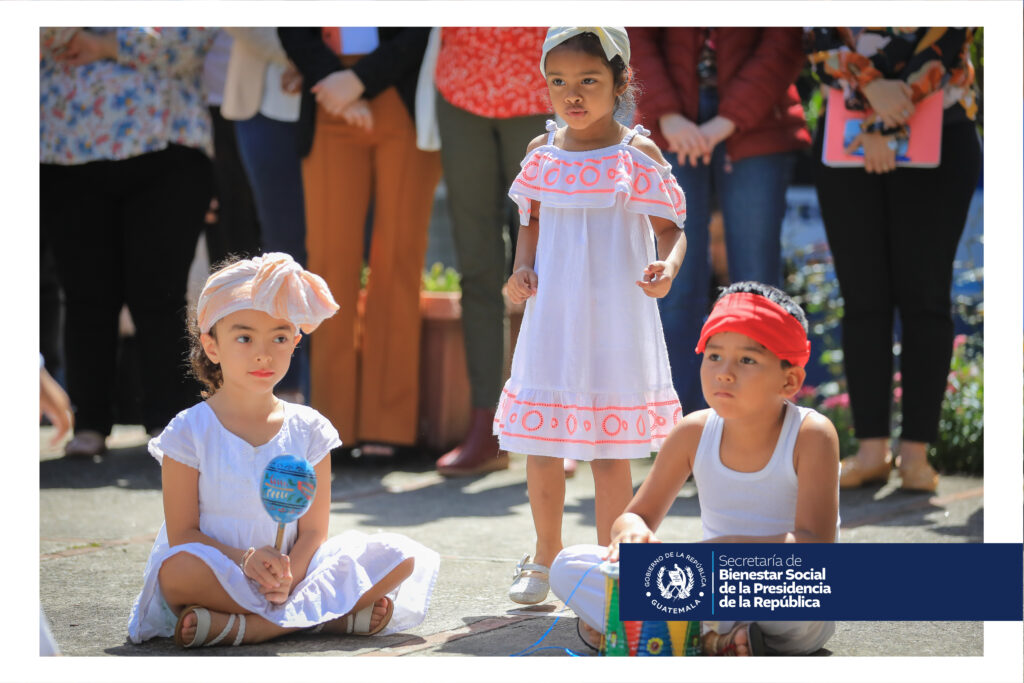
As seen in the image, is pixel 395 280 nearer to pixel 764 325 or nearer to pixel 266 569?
pixel 266 569

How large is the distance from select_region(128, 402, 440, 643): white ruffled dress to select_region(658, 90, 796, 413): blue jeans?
6.09 feet

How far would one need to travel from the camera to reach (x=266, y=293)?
8.34ft

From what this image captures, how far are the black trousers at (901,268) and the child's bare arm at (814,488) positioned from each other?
75.0 inches

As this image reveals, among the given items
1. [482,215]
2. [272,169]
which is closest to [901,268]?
[482,215]

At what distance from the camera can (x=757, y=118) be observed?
409cm

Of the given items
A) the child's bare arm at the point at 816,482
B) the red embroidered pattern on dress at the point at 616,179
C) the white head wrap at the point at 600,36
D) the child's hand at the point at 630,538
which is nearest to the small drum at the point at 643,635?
the child's hand at the point at 630,538

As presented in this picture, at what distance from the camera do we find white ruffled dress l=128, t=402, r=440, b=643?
7.93 feet

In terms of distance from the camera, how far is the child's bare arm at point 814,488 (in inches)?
86.6

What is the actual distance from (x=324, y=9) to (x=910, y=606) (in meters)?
1.68

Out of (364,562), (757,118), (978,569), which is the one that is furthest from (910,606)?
(757,118)

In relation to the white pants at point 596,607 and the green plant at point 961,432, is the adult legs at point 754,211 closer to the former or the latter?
the green plant at point 961,432

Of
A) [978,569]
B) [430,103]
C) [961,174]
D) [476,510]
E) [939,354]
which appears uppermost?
[430,103]

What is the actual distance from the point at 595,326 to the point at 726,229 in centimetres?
161

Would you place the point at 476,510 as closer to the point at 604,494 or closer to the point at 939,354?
the point at 604,494
